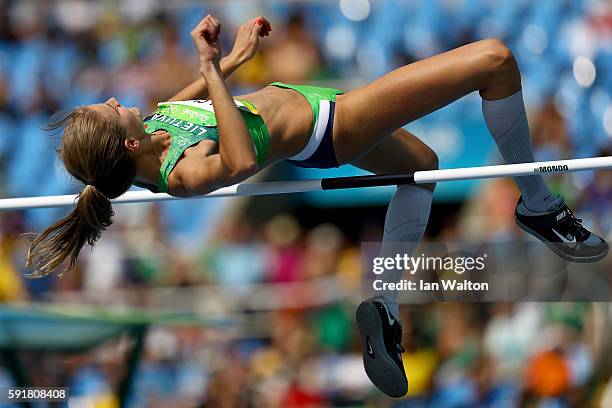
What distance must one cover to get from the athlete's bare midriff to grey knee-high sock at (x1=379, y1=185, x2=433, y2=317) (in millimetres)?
624

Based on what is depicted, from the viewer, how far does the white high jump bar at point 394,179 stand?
3.79 metres

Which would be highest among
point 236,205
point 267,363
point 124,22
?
point 124,22

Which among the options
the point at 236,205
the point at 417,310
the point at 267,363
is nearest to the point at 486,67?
the point at 417,310

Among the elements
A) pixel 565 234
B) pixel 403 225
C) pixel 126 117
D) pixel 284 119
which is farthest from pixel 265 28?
pixel 565 234

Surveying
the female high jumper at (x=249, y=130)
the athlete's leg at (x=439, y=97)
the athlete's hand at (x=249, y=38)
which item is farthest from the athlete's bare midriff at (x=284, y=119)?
the athlete's hand at (x=249, y=38)

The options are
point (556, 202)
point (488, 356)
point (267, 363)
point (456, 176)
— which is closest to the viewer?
point (456, 176)

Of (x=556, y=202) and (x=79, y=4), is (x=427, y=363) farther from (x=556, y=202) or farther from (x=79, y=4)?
(x=79, y=4)

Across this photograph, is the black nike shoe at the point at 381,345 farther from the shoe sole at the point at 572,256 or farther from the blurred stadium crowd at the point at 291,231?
the blurred stadium crowd at the point at 291,231

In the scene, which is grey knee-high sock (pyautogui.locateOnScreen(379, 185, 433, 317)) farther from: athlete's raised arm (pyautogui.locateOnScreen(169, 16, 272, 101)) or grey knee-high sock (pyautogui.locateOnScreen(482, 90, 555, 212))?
athlete's raised arm (pyautogui.locateOnScreen(169, 16, 272, 101))

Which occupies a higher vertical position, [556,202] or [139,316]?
[556,202]

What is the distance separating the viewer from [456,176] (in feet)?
12.6

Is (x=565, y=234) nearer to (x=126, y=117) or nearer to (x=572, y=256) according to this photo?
(x=572, y=256)

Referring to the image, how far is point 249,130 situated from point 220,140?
196 millimetres

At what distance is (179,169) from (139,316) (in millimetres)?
2328
